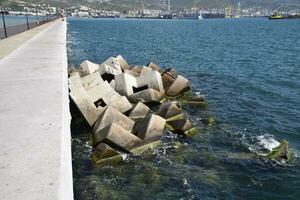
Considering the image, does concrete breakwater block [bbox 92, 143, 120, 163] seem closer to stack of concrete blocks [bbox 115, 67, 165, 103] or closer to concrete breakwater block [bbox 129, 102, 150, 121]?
concrete breakwater block [bbox 129, 102, 150, 121]

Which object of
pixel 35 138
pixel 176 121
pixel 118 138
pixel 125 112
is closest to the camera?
pixel 35 138

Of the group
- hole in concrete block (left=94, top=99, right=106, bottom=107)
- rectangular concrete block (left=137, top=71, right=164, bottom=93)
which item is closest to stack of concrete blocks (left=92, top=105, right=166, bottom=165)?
hole in concrete block (left=94, top=99, right=106, bottom=107)

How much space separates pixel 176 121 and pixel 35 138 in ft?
23.3

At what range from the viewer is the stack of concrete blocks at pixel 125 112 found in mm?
11992

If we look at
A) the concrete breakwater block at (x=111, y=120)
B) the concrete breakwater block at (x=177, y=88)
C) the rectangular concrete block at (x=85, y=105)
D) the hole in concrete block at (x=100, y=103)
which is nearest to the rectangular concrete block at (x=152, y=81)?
the concrete breakwater block at (x=177, y=88)

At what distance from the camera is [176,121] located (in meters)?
14.5

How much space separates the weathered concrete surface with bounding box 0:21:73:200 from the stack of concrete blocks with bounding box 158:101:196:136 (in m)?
3.92

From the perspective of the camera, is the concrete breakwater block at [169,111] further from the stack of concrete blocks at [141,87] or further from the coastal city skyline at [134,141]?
the stack of concrete blocks at [141,87]

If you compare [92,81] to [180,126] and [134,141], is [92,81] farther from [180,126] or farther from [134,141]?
[134,141]

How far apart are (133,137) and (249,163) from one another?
3605 millimetres

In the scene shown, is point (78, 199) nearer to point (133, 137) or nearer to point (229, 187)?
point (133, 137)

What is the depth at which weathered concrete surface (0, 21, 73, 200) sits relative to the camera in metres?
6.23

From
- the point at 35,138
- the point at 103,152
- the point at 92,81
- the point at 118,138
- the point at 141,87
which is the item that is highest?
the point at 35,138

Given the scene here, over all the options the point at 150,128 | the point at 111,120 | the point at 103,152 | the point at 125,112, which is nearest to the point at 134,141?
the point at 150,128
